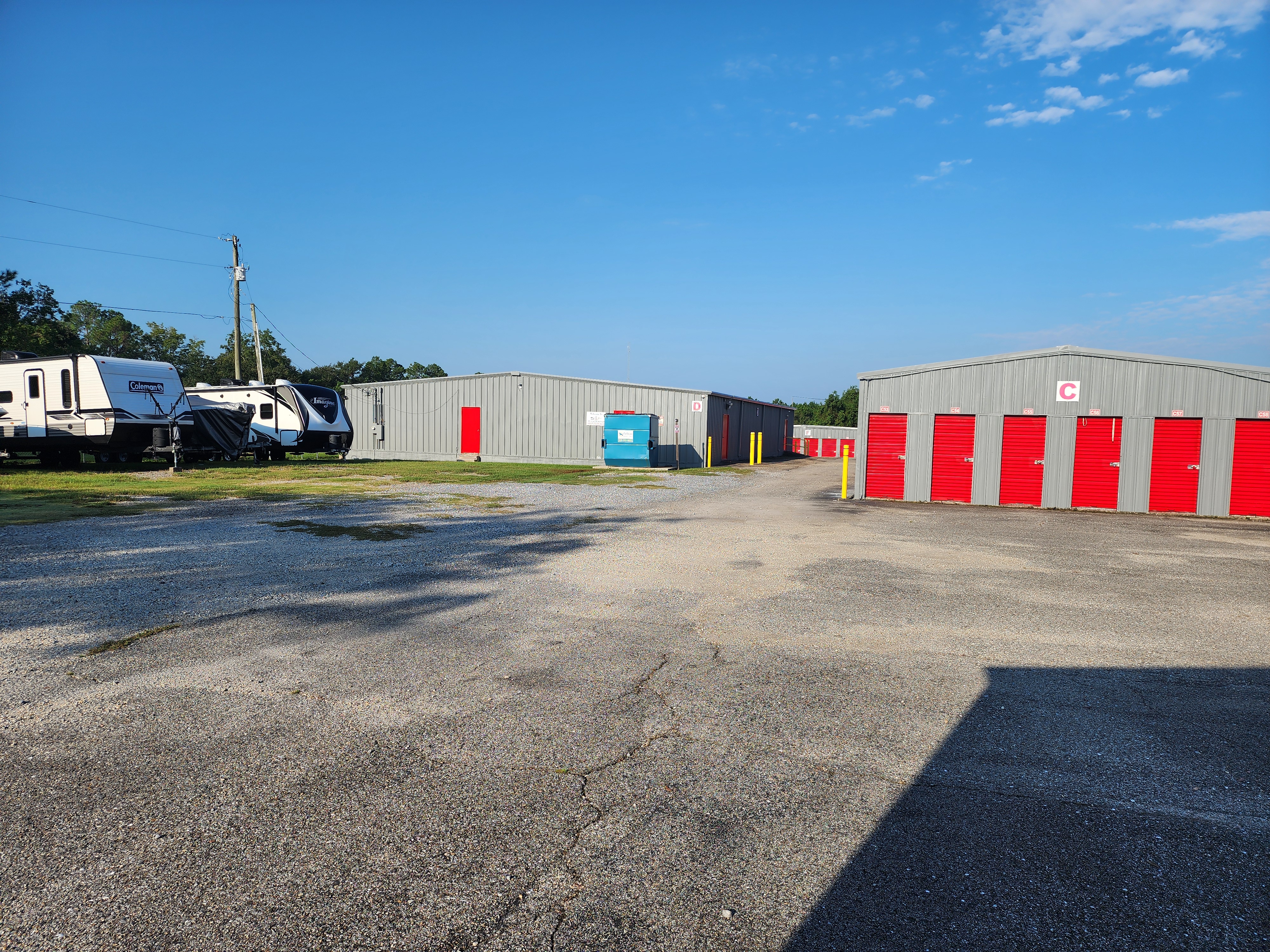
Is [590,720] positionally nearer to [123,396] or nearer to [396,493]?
[396,493]

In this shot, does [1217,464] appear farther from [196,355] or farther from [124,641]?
[196,355]

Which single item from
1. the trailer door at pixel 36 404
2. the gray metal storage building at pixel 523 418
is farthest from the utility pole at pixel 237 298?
the trailer door at pixel 36 404

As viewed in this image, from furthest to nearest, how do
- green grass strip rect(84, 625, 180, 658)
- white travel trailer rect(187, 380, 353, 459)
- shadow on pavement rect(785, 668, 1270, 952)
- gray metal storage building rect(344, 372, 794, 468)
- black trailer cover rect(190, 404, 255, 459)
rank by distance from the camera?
gray metal storage building rect(344, 372, 794, 468) → white travel trailer rect(187, 380, 353, 459) → black trailer cover rect(190, 404, 255, 459) → green grass strip rect(84, 625, 180, 658) → shadow on pavement rect(785, 668, 1270, 952)

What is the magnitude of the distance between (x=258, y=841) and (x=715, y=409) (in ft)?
101

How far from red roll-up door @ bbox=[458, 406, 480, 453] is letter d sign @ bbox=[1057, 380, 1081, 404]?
940 inches

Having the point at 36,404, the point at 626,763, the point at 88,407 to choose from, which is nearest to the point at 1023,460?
the point at 626,763

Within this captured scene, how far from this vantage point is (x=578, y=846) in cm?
297

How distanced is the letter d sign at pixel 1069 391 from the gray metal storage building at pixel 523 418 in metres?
16.1

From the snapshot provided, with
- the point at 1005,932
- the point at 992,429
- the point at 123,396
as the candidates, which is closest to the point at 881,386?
the point at 992,429

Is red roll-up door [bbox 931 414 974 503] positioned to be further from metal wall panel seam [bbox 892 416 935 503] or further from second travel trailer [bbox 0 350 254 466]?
second travel trailer [bbox 0 350 254 466]

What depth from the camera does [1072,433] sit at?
1670 centimetres

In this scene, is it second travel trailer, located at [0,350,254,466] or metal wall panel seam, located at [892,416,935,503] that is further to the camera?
second travel trailer, located at [0,350,254,466]

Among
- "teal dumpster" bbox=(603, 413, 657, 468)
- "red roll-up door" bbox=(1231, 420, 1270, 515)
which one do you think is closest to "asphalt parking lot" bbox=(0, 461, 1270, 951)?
"red roll-up door" bbox=(1231, 420, 1270, 515)

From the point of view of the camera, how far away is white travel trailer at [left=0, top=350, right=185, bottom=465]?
19594 mm
